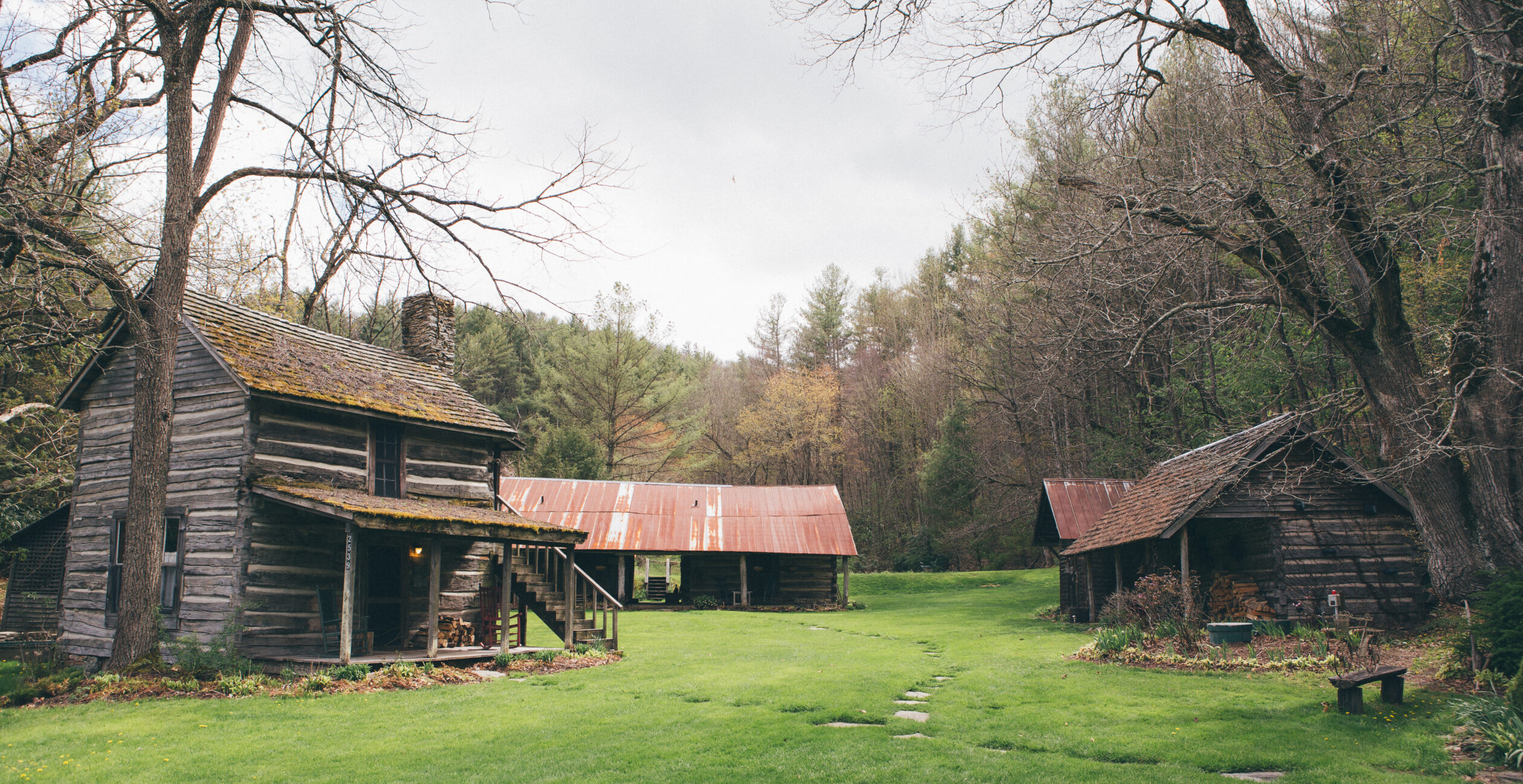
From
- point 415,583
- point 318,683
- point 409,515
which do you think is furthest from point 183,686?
point 415,583

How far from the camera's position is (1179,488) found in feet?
64.6

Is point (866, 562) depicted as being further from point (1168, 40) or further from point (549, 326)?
point (1168, 40)

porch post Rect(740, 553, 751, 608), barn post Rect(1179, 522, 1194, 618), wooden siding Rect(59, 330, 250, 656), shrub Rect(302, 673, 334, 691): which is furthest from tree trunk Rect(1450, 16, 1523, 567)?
porch post Rect(740, 553, 751, 608)

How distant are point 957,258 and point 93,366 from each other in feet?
133

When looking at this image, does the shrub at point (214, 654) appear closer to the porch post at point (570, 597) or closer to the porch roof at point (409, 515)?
the porch roof at point (409, 515)

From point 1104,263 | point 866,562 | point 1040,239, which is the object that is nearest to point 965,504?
point 866,562

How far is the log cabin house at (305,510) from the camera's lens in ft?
48.0

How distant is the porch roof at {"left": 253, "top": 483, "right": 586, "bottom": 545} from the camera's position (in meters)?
13.7

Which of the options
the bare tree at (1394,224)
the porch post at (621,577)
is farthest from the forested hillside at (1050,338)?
the porch post at (621,577)

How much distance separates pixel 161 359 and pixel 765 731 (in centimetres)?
1198

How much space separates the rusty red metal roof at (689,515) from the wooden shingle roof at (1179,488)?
33.8 feet

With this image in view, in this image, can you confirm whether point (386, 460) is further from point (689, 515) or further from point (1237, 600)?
point (1237, 600)

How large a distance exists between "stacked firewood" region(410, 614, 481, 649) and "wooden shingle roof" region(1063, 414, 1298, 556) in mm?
14552

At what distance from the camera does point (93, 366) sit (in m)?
16.8
